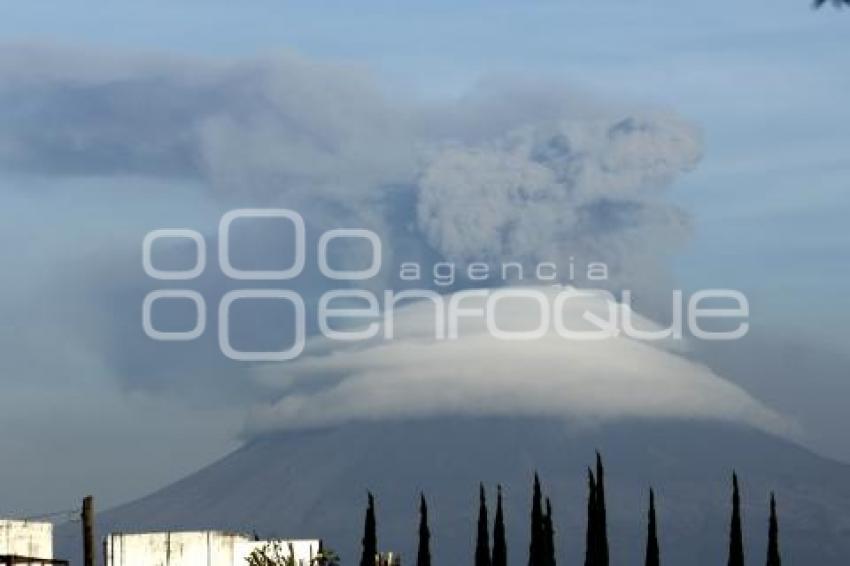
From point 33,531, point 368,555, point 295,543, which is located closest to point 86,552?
point 33,531

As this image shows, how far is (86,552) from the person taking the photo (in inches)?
3118

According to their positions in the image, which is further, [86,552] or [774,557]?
[774,557]

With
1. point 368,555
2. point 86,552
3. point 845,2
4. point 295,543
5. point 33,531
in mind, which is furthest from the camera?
point 368,555

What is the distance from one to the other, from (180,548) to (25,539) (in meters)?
6.96

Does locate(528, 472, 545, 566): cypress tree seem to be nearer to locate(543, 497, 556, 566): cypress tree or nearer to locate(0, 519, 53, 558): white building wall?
locate(543, 497, 556, 566): cypress tree

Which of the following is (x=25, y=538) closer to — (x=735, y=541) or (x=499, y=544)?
(x=499, y=544)

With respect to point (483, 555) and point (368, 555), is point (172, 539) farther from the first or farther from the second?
point (483, 555)

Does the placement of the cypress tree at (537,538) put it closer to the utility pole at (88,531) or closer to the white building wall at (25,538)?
the white building wall at (25,538)

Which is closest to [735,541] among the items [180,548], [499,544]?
[499,544]

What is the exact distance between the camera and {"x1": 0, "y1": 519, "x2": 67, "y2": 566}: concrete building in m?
89.5

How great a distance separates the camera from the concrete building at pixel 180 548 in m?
93.9

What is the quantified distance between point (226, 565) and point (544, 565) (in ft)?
82.5

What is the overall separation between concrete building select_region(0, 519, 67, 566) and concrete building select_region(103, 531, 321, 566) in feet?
7.69

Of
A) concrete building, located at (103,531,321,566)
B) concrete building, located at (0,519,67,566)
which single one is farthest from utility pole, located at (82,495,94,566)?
concrete building, located at (103,531,321,566)
